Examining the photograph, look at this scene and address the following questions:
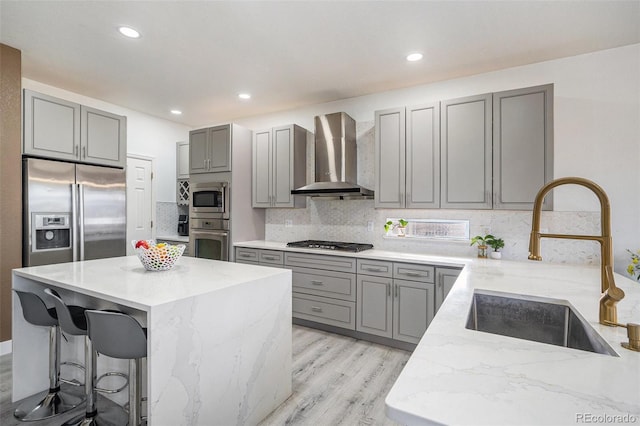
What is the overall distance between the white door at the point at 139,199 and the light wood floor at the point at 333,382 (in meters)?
2.05

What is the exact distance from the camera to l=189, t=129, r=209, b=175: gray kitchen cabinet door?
4.18m

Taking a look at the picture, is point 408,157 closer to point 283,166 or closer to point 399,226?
point 399,226

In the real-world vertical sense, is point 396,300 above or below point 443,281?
below

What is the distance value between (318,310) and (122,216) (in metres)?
2.47

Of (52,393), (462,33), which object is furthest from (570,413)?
(52,393)

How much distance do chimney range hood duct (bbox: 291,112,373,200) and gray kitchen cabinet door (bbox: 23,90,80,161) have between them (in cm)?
232

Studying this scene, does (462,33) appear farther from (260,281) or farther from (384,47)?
(260,281)

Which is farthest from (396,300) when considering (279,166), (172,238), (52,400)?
(172,238)

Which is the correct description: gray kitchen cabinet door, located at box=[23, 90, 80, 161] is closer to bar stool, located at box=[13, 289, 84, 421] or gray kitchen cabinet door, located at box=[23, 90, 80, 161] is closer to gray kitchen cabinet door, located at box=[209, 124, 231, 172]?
gray kitchen cabinet door, located at box=[209, 124, 231, 172]

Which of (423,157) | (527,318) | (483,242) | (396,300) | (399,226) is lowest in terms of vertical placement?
(396,300)

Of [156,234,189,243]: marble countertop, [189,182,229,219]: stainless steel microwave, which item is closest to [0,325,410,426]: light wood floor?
[189,182,229,219]: stainless steel microwave

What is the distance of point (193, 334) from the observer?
1528 millimetres

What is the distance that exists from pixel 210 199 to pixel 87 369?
8.18ft

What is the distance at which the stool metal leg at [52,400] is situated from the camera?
2012mm
